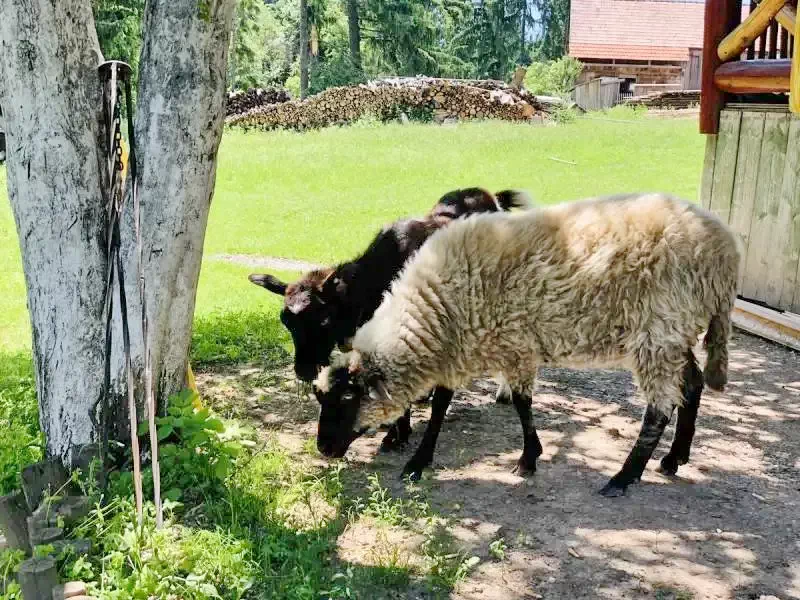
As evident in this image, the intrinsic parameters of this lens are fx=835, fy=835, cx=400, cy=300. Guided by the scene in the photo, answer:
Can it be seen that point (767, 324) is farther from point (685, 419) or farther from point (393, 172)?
point (393, 172)

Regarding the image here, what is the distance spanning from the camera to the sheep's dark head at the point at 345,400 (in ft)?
15.6

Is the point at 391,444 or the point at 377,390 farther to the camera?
the point at 391,444

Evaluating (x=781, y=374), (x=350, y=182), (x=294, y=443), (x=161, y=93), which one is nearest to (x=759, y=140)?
(x=781, y=374)

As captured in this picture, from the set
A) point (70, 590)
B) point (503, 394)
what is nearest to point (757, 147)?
point (503, 394)

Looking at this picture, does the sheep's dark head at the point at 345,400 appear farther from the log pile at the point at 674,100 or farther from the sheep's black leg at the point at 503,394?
the log pile at the point at 674,100

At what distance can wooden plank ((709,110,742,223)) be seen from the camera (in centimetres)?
844

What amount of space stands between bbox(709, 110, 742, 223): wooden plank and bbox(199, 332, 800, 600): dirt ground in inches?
97.4

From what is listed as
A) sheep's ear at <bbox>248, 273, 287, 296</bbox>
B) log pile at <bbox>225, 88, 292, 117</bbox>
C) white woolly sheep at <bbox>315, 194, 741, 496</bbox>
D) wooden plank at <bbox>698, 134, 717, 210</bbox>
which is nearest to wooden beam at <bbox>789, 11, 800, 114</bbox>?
white woolly sheep at <bbox>315, 194, 741, 496</bbox>

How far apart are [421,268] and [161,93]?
1772mm

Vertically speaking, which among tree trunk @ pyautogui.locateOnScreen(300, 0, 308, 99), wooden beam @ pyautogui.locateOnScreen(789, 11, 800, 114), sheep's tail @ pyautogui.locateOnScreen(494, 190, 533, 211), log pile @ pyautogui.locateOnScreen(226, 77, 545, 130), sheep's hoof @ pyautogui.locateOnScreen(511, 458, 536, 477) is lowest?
sheep's hoof @ pyautogui.locateOnScreen(511, 458, 536, 477)

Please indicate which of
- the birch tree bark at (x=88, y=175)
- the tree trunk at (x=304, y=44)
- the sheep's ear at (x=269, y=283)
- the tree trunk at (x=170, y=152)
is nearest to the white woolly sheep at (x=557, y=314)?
the tree trunk at (x=170, y=152)

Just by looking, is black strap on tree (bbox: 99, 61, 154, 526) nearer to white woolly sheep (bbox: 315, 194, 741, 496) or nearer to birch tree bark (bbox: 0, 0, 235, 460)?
birch tree bark (bbox: 0, 0, 235, 460)

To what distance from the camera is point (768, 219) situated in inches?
320

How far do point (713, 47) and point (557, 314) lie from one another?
5136mm
